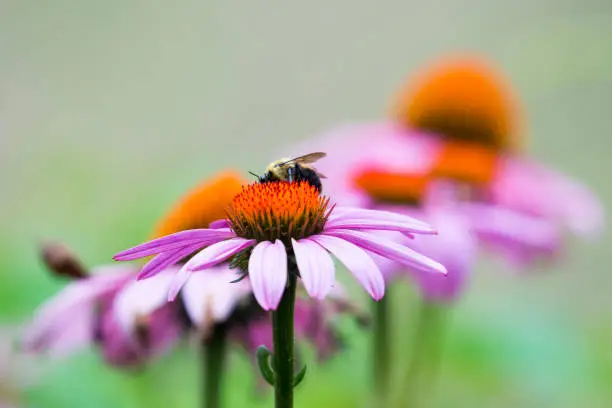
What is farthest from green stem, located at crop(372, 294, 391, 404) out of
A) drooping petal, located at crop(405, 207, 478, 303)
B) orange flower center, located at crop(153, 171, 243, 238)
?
orange flower center, located at crop(153, 171, 243, 238)

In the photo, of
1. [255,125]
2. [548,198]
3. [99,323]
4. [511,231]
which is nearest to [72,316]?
[99,323]

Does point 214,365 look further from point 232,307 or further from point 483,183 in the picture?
point 483,183

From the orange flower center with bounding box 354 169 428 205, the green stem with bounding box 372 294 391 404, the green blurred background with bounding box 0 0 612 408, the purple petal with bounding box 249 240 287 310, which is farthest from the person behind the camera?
the green blurred background with bounding box 0 0 612 408

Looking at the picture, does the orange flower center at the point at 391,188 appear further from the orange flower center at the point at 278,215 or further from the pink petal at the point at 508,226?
the orange flower center at the point at 278,215

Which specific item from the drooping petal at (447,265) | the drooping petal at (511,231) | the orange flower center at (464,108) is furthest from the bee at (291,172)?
the orange flower center at (464,108)

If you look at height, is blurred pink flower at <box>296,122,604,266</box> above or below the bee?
below

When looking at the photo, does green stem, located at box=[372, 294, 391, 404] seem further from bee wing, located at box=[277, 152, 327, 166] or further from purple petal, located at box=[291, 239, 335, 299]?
purple petal, located at box=[291, 239, 335, 299]
